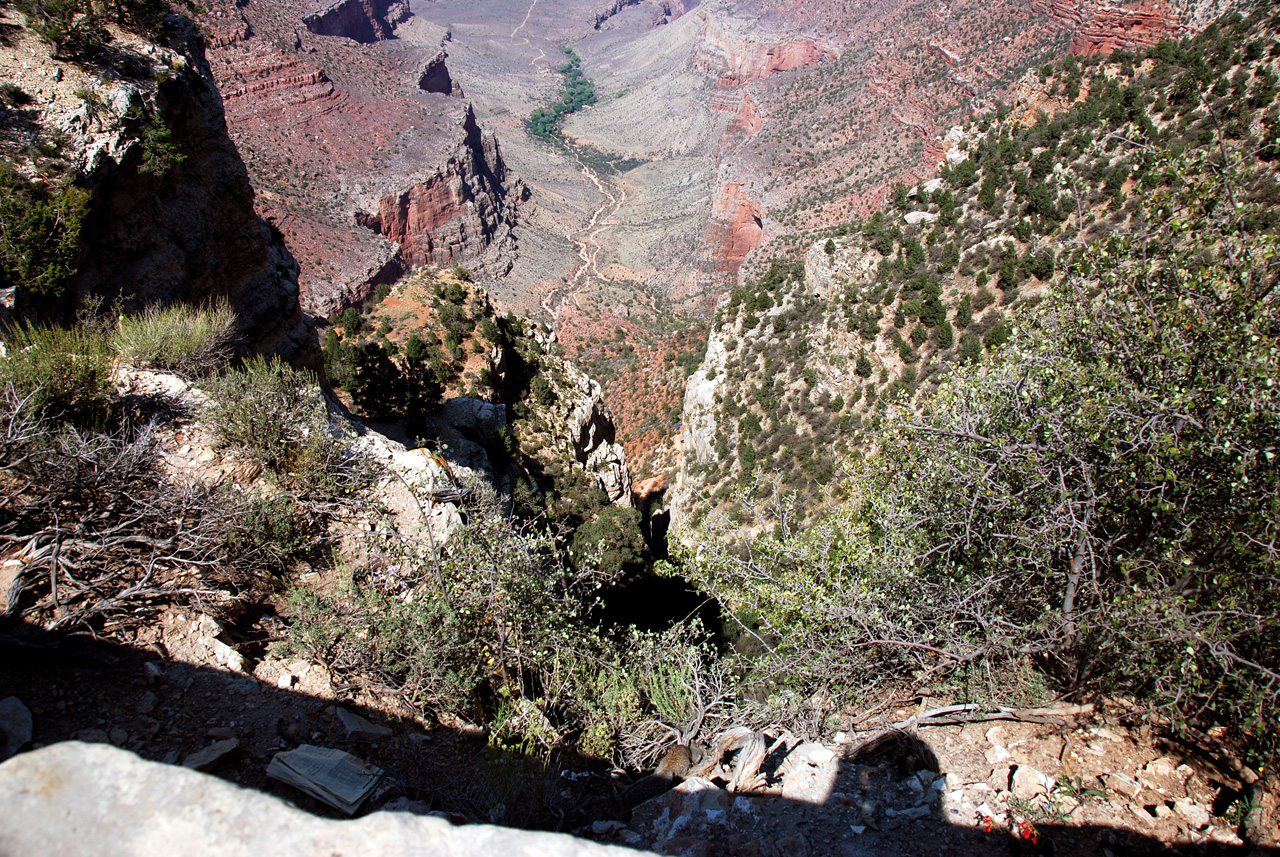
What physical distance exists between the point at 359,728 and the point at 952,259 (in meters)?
22.5

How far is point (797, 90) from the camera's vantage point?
71.5 m

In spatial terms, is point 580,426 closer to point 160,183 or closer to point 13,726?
point 160,183

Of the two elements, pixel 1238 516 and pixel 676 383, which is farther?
pixel 676 383

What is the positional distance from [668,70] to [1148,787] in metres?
157

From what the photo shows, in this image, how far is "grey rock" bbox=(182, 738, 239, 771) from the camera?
4.15 meters

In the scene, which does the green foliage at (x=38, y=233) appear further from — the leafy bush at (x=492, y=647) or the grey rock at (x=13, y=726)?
the grey rock at (x=13, y=726)

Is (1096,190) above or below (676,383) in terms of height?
above

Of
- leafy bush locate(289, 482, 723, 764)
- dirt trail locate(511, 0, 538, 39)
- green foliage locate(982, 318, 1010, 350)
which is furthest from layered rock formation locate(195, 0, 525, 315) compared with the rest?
dirt trail locate(511, 0, 538, 39)

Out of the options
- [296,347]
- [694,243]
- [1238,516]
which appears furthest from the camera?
[694,243]

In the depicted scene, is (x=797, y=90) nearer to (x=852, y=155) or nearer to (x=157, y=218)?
(x=852, y=155)

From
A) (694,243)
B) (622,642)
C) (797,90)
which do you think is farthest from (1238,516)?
(797,90)

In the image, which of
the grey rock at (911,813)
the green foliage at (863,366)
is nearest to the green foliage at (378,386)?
the grey rock at (911,813)

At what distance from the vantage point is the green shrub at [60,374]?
5.74 metres

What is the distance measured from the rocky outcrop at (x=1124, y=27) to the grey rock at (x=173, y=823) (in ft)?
121
